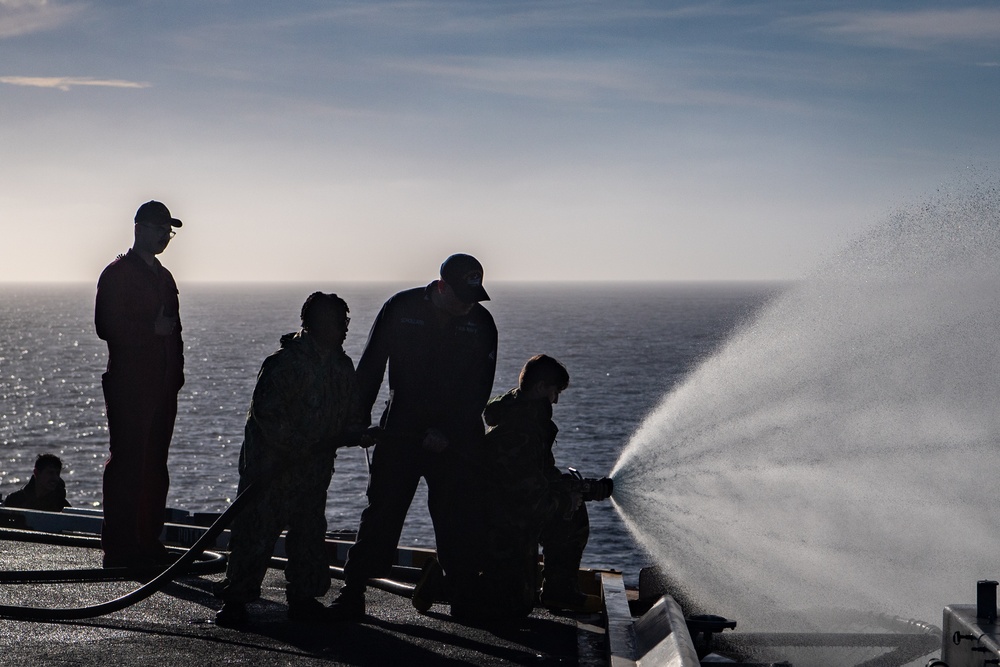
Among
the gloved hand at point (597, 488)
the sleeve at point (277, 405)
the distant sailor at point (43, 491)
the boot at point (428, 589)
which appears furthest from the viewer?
the distant sailor at point (43, 491)

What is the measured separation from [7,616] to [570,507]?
3479 mm

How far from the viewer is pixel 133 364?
328 inches

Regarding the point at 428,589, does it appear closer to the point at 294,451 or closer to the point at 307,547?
the point at 307,547

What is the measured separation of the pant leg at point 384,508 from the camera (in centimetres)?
719

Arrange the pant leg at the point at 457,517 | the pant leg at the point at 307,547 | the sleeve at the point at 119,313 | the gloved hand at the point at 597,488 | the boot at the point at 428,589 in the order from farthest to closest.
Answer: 1. the sleeve at the point at 119,313
2. the gloved hand at the point at 597,488
3. the boot at the point at 428,589
4. the pant leg at the point at 457,517
5. the pant leg at the point at 307,547

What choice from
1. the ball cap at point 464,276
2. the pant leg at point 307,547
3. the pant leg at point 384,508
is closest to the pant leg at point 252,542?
the pant leg at point 307,547

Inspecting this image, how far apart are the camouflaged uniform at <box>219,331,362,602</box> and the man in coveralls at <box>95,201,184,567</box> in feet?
5.63

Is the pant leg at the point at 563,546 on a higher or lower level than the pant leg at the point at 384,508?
lower

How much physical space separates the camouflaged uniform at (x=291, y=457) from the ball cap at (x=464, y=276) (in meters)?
0.82

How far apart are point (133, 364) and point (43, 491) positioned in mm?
4861

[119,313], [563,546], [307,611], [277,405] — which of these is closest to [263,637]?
[307,611]

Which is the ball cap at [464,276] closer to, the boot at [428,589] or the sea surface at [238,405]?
the boot at [428,589]

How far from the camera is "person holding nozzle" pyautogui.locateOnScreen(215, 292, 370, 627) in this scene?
22.3ft

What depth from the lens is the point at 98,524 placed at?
33.2ft
